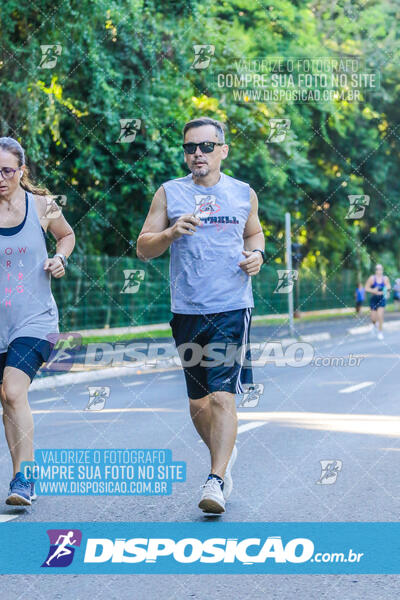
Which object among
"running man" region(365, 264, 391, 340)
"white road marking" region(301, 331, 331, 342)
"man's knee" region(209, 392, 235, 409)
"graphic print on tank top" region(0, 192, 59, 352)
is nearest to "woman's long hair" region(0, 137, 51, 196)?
"graphic print on tank top" region(0, 192, 59, 352)

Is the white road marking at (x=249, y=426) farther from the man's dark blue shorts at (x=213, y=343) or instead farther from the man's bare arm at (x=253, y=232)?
the man's bare arm at (x=253, y=232)

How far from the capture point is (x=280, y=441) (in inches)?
326

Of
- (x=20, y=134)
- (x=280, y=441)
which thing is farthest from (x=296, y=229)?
(x=280, y=441)

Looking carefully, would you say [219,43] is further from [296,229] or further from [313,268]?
[313,268]

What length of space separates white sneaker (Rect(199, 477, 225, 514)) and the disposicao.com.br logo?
490mm

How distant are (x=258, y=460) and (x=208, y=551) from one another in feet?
8.89

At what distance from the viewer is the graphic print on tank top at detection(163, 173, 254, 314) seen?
5.43 m

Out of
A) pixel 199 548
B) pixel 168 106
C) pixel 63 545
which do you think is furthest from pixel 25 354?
pixel 168 106

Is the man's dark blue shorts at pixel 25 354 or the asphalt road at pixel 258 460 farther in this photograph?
the man's dark blue shorts at pixel 25 354

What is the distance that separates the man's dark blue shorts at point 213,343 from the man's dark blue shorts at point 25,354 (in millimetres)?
750

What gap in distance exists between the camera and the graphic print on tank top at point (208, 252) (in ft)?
17.8

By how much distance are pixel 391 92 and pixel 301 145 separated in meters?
10.4

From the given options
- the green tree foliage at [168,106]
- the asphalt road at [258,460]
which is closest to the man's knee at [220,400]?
the asphalt road at [258,460]

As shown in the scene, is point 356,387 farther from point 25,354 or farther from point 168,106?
point 168,106
